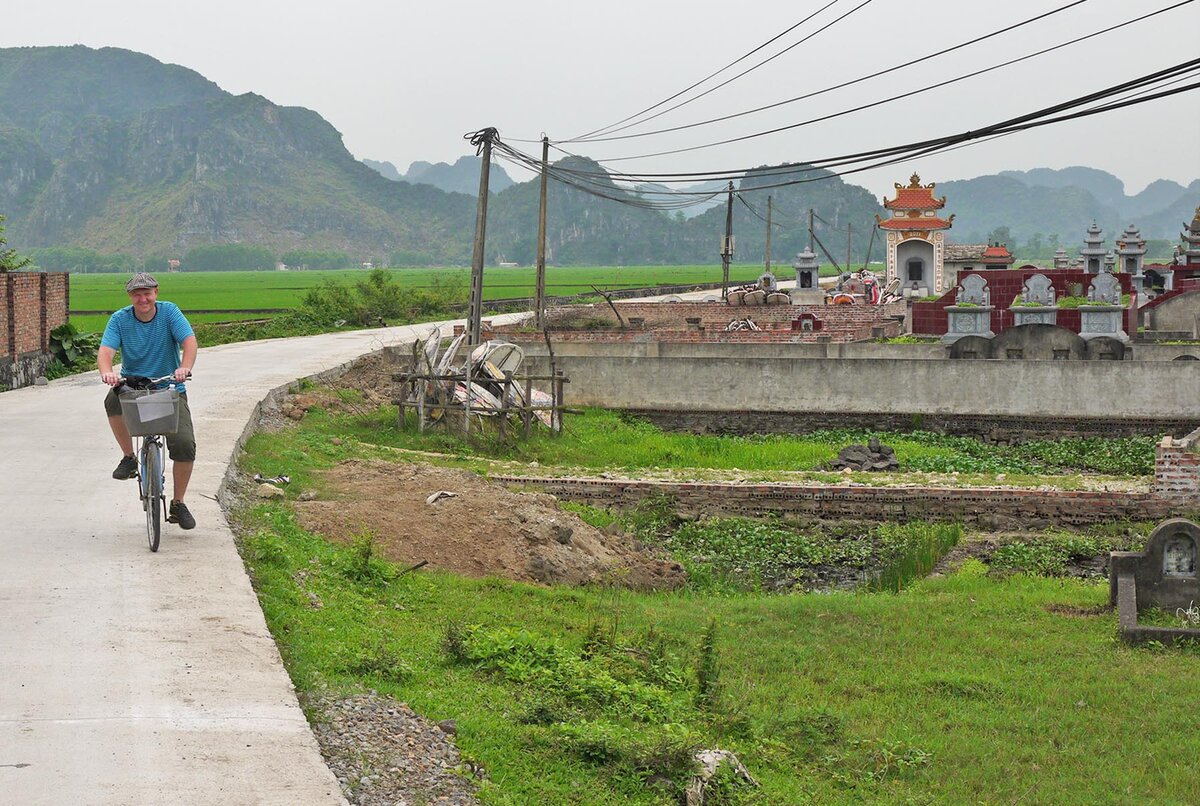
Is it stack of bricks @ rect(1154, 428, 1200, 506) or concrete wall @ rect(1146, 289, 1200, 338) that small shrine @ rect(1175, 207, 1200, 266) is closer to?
concrete wall @ rect(1146, 289, 1200, 338)

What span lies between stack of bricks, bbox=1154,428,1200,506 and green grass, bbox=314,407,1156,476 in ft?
12.5

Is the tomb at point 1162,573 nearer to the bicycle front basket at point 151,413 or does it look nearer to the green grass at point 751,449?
the bicycle front basket at point 151,413

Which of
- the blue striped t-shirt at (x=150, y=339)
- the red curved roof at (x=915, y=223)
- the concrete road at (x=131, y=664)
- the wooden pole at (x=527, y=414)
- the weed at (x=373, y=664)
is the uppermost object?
the red curved roof at (x=915, y=223)

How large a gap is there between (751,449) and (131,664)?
1776 centimetres

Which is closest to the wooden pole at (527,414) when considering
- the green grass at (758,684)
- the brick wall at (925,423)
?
the brick wall at (925,423)

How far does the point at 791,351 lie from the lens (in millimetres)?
32406

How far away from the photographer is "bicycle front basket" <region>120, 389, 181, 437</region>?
30.5ft

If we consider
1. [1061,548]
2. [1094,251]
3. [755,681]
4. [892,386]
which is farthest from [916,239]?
[755,681]

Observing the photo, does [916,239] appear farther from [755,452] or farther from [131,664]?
[131,664]

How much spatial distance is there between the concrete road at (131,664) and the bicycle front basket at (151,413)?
85 centimetres

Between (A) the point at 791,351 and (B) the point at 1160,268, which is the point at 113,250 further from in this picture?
(A) the point at 791,351

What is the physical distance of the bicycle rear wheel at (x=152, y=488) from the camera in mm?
9265

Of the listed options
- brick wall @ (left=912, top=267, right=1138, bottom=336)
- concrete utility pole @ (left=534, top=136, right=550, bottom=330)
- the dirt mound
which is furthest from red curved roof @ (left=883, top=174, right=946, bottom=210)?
the dirt mound

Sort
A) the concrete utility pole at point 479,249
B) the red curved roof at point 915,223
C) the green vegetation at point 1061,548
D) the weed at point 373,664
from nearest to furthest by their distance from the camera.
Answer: the weed at point 373,664 < the green vegetation at point 1061,548 < the concrete utility pole at point 479,249 < the red curved roof at point 915,223
